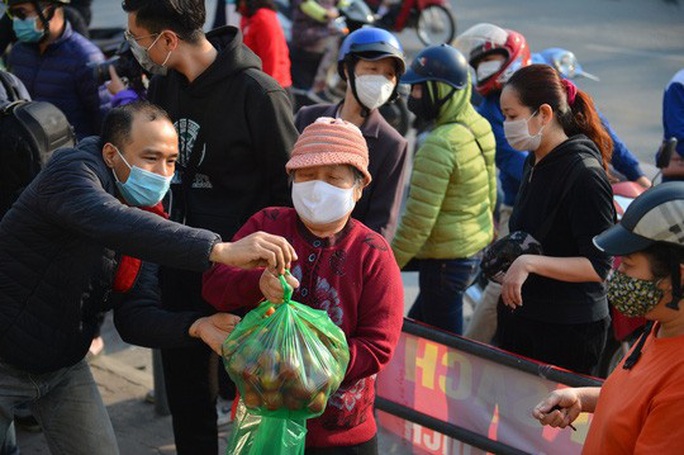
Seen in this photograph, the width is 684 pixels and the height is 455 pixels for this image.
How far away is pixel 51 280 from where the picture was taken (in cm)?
366

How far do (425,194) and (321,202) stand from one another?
6.07 ft

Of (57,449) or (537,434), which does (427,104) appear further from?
(57,449)

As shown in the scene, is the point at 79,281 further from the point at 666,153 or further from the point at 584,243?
the point at 666,153

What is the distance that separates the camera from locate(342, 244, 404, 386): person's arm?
337 centimetres

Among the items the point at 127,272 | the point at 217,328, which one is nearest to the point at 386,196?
the point at 127,272

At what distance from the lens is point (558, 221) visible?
4.26 meters

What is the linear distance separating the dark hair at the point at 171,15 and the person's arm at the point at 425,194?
4.69ft

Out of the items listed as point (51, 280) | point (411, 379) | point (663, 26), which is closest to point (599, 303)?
point (411, 379)

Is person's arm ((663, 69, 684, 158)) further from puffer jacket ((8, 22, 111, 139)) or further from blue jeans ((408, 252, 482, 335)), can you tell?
puffer jacket ((8, 22, 111, 139))

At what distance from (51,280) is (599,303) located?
217cm

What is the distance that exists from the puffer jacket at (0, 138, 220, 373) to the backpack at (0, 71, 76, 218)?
3.16 ft

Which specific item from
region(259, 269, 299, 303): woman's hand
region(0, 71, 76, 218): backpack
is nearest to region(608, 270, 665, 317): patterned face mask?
region(259, 269, 299, 303): woman's hand

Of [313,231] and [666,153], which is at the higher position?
[313,231]

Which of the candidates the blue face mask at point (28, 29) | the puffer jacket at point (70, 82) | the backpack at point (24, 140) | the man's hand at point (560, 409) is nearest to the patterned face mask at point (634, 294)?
the man's hand at point (560, 409)
